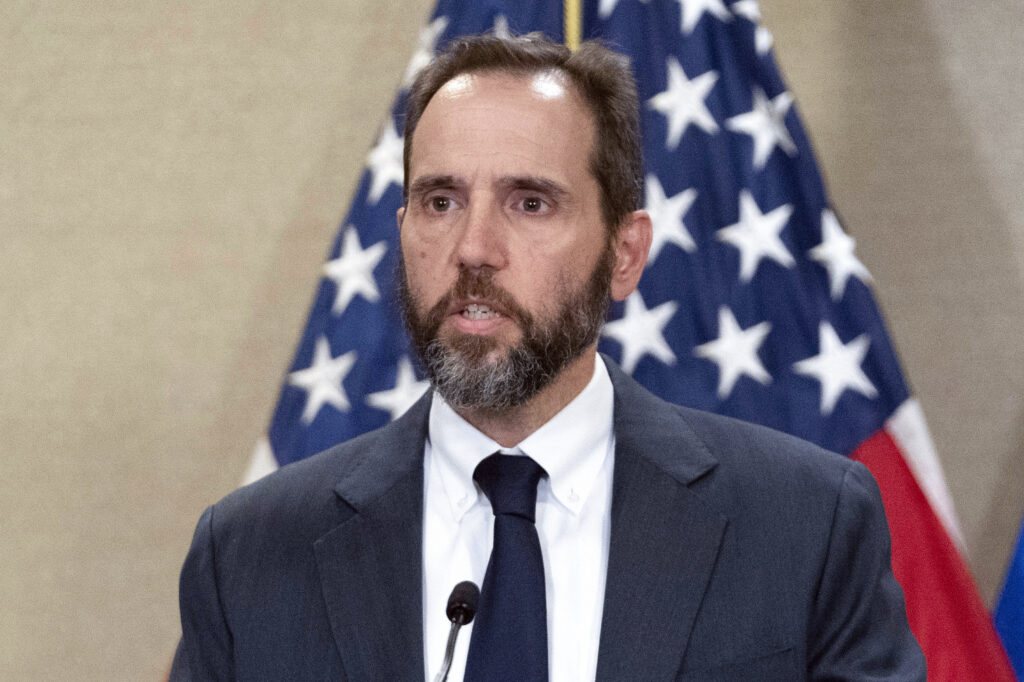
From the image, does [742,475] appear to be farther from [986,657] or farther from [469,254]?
[986,657]

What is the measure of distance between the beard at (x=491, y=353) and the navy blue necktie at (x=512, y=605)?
16cm

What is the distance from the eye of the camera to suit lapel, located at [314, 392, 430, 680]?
1.49 m

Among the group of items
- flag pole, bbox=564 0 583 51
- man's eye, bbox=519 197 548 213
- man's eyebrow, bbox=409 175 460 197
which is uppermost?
flag pole, bbox=564 0 583 51

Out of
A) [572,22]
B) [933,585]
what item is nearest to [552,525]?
[933,585]

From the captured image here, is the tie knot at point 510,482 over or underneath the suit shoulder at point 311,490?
underneath

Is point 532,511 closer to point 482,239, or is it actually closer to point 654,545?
point 654,545

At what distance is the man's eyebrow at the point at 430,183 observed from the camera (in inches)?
62.5

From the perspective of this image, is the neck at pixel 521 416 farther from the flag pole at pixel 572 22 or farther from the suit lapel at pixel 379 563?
the flag pole at pixel 572 22

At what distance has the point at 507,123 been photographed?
160 centimetres

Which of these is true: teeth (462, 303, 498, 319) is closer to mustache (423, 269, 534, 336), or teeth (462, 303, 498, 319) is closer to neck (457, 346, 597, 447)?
mustache (423, 269, 534, 336)

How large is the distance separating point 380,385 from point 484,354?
35.9 inches

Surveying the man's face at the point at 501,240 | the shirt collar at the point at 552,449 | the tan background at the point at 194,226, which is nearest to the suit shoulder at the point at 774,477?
the shirt collar at the point at 552,449

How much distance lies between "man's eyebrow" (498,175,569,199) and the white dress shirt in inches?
13.3

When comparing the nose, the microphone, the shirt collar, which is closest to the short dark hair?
the nose
